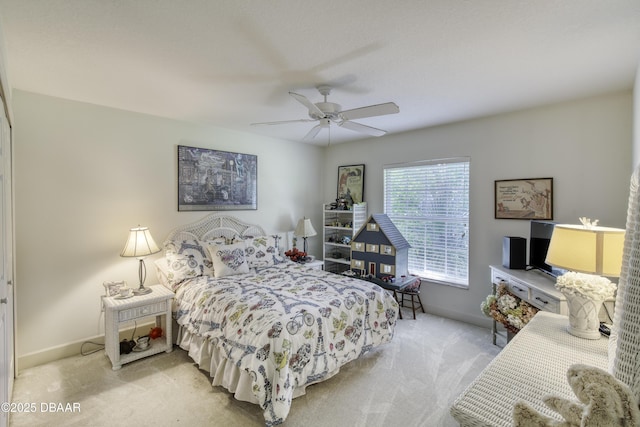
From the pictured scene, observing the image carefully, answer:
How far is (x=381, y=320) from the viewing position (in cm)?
289

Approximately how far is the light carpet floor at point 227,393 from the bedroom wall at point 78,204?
47 centimetres

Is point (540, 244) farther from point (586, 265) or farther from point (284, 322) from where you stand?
point (284, 322)

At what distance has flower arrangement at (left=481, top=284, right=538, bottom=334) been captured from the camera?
264 centimetres

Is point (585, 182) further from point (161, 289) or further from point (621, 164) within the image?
point (161, 289)

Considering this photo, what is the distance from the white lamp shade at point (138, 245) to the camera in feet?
9.57

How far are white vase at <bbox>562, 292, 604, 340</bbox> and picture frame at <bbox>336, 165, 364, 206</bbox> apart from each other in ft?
11.1

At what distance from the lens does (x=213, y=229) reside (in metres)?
3.86

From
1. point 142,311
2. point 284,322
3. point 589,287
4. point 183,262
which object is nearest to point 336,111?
point 284,322

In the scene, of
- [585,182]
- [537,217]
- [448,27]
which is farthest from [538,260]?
[448,27]

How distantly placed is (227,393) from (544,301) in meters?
2.66

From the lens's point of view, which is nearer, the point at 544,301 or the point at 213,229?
the point at 544,301

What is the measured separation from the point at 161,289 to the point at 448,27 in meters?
3.39

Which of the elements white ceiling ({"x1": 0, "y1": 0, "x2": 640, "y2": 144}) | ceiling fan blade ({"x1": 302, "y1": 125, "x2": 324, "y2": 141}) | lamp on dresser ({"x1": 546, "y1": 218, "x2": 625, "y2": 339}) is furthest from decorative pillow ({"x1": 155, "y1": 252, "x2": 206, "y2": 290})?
lamp on dresser ({"x1": 546, "y1": 218, "x2": 625, "y2": 339})

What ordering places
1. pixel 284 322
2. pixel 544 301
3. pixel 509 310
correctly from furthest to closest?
pixel 509 310 → pixel 544 301 → pixel 284 322
